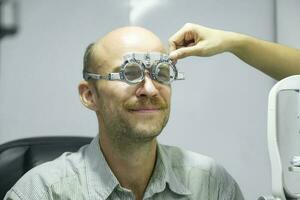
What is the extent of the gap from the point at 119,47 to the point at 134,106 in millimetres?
191

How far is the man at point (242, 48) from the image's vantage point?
4.36 ft

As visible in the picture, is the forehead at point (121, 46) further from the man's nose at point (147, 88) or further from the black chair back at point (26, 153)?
the black chair back at point (26, 153)

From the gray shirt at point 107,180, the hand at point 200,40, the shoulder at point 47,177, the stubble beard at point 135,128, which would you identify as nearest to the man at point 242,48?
the hand at point 200,40

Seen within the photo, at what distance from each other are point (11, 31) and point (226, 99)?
104cm

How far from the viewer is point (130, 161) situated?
1333 millimetres

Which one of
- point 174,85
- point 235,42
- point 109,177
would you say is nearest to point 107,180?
point 109,177

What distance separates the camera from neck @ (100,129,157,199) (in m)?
1.32

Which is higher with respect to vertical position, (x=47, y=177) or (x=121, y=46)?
(x=121, y=46)

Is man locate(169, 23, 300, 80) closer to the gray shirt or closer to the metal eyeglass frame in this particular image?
the metal eyeglass frame

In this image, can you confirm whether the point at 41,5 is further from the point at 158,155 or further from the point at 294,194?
the point at 294,194

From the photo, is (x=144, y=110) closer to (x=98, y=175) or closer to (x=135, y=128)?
(x=135, y=128)

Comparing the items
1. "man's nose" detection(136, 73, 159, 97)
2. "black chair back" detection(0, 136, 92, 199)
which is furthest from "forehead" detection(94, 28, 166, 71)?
"black chair back" detection(0, 136, 92, 199)

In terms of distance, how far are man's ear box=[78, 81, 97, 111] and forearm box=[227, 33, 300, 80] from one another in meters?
0.48

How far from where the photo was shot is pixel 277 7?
198 centimetres
